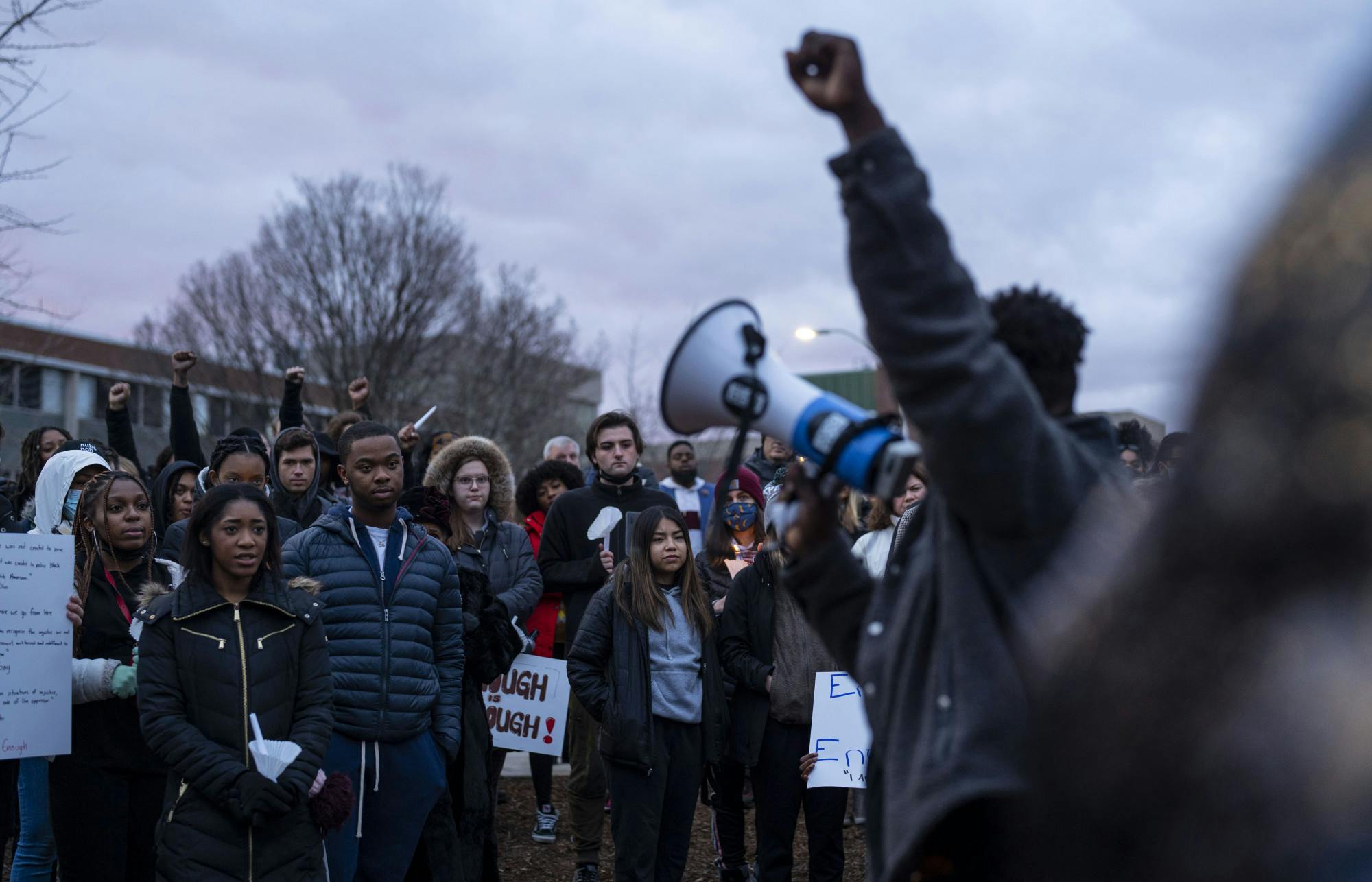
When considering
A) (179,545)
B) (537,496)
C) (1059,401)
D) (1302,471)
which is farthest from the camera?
(537,496)

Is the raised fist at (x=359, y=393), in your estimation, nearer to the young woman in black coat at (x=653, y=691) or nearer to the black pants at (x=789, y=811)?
the young woman in black coat at (x=653, y=691)

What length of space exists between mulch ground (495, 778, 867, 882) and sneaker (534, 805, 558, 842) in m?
0.04

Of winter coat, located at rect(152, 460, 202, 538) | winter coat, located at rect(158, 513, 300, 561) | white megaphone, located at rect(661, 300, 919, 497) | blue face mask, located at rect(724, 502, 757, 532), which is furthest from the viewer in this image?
blue face mask, located at rect(724, 502, 757, 532)

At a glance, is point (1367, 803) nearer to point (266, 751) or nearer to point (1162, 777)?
point (1162, 777)

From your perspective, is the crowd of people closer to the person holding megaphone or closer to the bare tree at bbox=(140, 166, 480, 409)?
the person holding megaphone

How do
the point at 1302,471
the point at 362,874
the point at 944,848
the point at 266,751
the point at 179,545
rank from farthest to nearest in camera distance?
the point at 179,545, the point at 362,874, the point at 266,751, the point at 944,848, the point at 1302,471

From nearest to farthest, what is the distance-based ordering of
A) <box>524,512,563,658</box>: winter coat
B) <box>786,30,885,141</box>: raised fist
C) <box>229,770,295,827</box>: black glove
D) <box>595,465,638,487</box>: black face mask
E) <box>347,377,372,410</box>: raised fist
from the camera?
<box>786,30,885,141</box>: raised fist < <box>229,770,295,827</box>: black glove < <box>524,512,563,658</box>: winter coat < <box>595,465,638,487</box>: black face mask < <box>347,377,372,410</box>: raised fist

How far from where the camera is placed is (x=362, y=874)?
5.33 metres

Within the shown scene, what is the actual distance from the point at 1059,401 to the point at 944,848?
798mm

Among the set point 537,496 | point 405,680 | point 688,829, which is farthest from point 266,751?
point 537,496

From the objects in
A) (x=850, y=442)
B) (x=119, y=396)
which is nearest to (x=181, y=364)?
(x=119, y=396)

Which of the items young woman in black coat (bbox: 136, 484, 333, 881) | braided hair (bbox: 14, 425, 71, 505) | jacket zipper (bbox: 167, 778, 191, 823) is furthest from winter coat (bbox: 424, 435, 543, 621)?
jacket zipper (bbox: 167, 778, 191, 823)

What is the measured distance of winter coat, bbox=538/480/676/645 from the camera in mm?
7410

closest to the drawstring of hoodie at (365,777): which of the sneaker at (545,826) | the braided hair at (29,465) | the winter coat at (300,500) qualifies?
the winter coat at (300,500)
